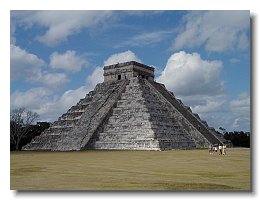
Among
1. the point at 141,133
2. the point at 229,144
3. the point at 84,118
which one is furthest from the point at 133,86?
the point at 229,144

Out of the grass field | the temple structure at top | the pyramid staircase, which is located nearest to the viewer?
the grass field

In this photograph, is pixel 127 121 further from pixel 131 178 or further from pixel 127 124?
pixel 131 178

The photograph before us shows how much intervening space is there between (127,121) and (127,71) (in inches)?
281

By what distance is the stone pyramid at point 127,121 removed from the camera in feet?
82.2

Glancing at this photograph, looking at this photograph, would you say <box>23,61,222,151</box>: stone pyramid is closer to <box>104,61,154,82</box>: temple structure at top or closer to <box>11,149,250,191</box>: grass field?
<box>104,61,154,82</box>: temple structure at top

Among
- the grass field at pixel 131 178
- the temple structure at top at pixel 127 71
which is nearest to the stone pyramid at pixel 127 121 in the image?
the temple structure at top at pixel 127 71

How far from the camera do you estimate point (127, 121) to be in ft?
86.3

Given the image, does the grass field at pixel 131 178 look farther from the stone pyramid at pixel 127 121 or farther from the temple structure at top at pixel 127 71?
the temple structure at top at pixel 127 71

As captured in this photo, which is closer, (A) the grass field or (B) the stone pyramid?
(A) the grass field

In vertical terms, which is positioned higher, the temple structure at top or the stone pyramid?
the temple structure at top

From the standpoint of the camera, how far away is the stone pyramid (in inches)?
986

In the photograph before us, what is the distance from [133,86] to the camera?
3048cm

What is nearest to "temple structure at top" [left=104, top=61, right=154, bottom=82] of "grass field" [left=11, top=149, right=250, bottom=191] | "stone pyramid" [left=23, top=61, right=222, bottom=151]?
"stone pyramid" [left=23, top=61, right=222, bottom=151]
